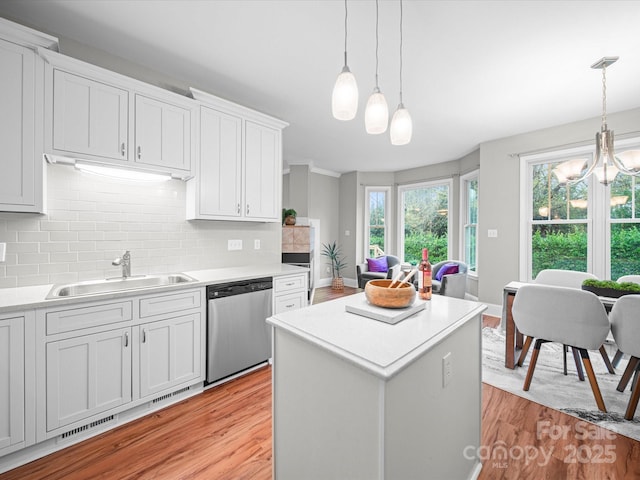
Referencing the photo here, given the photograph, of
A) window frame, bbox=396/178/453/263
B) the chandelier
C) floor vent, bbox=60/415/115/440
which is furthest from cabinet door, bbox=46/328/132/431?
window frame, bbox=396/178/453/263

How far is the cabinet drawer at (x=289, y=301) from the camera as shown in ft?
8.80

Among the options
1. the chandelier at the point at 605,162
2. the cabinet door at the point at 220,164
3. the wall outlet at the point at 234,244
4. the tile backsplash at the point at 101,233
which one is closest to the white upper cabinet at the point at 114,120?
the cabinet door at the point at 220,164

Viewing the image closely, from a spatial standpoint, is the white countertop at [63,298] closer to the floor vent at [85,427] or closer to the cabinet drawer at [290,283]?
the cabinet drawer at [290,283]

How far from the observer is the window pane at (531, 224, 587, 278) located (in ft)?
12.1

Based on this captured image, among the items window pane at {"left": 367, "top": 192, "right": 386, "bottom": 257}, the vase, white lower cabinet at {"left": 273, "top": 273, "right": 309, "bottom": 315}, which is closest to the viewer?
Answer: white lower cabinet at {"left": 273, "top": 273, "right": 309, "bottom": 315}

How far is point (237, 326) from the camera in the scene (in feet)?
7.82

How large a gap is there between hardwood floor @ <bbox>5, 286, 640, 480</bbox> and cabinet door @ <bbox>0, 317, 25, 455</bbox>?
0.77 feet

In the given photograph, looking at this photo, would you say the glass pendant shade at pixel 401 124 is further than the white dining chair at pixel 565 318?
No

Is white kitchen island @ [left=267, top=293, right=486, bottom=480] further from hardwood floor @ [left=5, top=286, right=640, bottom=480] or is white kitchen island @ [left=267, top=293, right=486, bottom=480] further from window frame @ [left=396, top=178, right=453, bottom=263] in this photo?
window frame @ [left=396, top=178, right=453, bottom=263]

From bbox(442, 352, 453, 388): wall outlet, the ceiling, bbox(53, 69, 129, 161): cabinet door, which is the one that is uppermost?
the ceiling

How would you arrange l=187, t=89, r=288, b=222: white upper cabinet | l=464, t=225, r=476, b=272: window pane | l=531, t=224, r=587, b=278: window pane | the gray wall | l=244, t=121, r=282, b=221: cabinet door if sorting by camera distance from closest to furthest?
l=187, t=89, r=288, b=222: white upper cabinet, l=244, t=121, r=282, b=221: cabinet door, l=531, t=224, r=587, b=278: window pane, the gray wall, l=464, t=225, r=476, b=272: window pane

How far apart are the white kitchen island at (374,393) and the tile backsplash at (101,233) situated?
180cm

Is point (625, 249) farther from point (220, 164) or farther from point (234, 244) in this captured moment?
point (220, 164)

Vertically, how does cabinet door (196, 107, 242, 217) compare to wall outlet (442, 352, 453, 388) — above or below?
above
